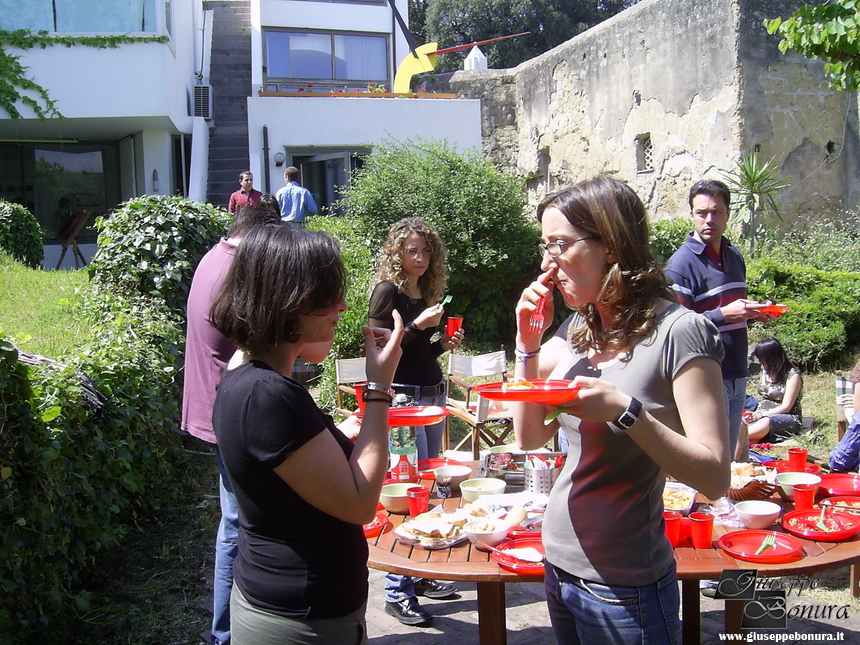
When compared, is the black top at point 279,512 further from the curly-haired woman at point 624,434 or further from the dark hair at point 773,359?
the dark hair at point 773,359

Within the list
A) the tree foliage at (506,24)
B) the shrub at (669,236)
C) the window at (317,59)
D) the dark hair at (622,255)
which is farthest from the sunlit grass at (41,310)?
the tree foliage at (506,24)

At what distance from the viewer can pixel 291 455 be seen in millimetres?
1583

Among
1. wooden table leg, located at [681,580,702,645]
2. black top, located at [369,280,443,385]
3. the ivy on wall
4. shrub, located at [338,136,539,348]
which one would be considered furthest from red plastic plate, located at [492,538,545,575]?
the ivy on wall

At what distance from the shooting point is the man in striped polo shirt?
407 cm

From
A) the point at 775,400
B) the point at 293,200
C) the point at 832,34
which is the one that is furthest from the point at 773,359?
the point at 293,200

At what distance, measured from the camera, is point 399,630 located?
352cm

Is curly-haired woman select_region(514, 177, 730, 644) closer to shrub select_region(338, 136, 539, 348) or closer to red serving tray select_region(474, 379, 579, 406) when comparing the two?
red serving tray select_region(474, 379, 579, 406)

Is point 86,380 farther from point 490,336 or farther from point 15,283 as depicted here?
point 490,336

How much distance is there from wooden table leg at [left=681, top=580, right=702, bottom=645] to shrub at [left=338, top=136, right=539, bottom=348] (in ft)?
21.8

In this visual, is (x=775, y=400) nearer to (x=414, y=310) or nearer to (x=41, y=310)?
(x=414, y=310)

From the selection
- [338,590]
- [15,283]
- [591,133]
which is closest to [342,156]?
[591,133]

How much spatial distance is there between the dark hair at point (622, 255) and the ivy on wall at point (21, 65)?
487 inches

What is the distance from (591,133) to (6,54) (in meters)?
10.5

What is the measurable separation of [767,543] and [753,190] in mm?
9140
